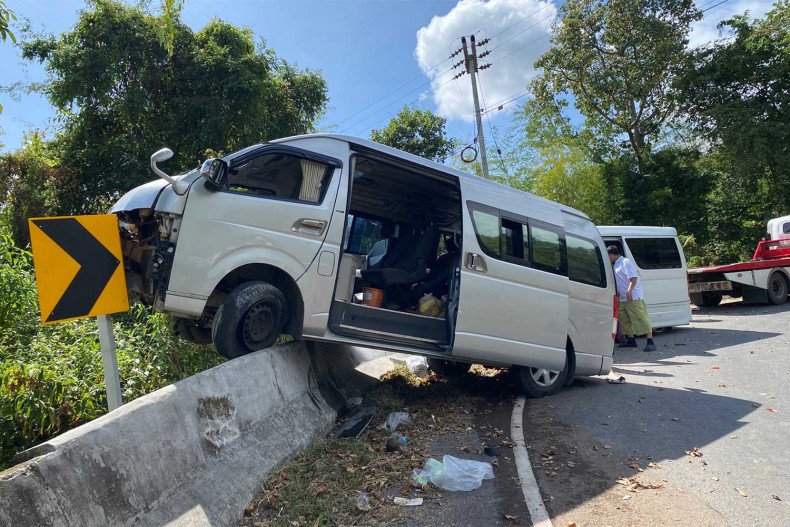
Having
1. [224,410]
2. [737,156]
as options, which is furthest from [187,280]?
[737,156]

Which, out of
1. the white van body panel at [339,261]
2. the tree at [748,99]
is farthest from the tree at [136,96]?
the tree at [748,99]

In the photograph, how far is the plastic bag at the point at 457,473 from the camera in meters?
4.11

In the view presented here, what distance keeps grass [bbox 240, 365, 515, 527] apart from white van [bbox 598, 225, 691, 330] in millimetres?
6488

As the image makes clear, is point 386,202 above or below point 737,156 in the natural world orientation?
below

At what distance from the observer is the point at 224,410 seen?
3725 mm

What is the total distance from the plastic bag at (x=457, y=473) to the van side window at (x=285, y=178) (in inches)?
98.8

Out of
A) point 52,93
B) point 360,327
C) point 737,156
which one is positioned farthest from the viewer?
point 737,156

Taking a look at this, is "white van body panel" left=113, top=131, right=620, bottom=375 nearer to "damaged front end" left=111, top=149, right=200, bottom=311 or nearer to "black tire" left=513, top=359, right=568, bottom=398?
"damaged front end" left=111, top=149, right=200, bottom=311

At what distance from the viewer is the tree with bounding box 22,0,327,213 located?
12.6 meters

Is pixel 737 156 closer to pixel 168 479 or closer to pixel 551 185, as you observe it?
pixel 551 185

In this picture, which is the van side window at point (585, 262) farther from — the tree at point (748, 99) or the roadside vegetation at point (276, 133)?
the tree at point (748, 99)

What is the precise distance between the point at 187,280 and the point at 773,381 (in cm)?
736

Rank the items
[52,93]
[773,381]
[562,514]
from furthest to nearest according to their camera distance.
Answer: [52,93], [773,381], [562,514]

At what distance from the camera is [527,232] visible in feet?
21.7
